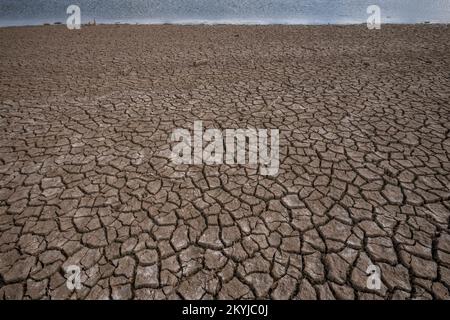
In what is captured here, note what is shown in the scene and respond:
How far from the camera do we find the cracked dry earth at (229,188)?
254 cm

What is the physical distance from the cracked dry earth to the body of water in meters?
10.2

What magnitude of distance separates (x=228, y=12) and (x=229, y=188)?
1817 centimetres

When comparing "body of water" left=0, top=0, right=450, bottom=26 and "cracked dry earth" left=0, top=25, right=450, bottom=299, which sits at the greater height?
"body of water" left=0, top=0, right=450, bottom=26

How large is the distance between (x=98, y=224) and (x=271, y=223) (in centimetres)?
194

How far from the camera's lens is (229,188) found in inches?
139

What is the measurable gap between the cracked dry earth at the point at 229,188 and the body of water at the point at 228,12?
33.4 feet

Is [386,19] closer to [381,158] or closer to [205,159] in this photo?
[381,158]

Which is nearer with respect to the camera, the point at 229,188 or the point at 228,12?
the point at 229,188

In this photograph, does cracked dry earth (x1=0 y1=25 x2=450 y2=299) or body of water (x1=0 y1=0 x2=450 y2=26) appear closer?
cracked dry earth (x1=0 y1=25 x2=450 y2=299)

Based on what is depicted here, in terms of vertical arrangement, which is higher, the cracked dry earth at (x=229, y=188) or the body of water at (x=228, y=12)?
the body of water at (x=228, y=12)

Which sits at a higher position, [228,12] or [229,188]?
[228,12]

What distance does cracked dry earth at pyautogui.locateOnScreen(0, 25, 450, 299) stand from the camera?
2543mm

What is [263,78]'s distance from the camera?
688cm
